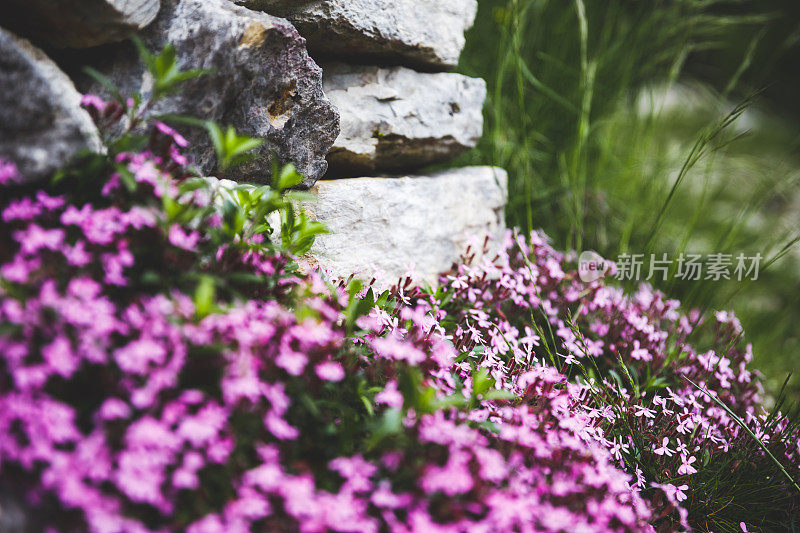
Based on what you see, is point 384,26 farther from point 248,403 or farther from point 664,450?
point 664,450

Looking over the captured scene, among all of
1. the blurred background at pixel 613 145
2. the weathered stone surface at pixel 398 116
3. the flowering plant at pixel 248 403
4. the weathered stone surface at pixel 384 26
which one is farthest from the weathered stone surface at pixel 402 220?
the weathered stone surface at pixel 384 26

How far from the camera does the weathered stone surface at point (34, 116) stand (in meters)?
1.27

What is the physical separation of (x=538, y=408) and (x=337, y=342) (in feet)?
2.25

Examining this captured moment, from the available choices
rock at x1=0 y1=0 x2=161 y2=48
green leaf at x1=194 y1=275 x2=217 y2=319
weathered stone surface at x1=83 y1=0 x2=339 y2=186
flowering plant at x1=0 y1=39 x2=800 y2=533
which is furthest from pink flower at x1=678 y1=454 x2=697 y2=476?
rock at x1=0 y1=0 x2=161 y2=48

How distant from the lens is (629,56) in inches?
136

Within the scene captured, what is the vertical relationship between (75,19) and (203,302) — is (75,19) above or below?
above

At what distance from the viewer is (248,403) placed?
1143 millimetres

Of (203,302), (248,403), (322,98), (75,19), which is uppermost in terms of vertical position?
(75,19)

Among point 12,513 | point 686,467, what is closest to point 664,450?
point 686,467

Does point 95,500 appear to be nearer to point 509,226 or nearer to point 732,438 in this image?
point 732,438

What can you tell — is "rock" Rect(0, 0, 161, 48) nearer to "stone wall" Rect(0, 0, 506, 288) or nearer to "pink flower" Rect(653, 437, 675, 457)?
"stone wall" Rect(0, 0, 506, 288)

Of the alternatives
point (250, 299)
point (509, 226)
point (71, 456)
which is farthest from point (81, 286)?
point (509, 226)

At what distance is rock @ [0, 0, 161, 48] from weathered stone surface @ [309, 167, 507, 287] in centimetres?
87

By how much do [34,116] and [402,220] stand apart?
1.38 m
